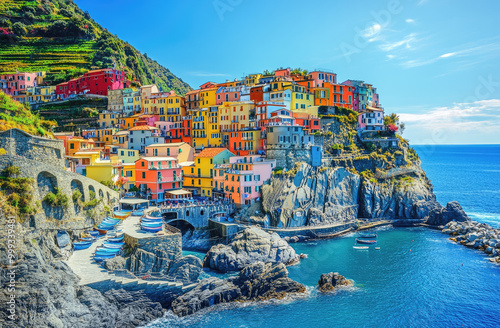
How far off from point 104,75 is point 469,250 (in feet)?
233

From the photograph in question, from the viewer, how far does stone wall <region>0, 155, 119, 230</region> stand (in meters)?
33.6

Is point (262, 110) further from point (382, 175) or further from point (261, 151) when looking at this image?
point (382, 175)

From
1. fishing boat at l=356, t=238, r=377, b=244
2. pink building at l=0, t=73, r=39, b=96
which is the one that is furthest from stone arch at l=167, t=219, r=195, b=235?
pink building at l=0, t=73, r=39, b=96

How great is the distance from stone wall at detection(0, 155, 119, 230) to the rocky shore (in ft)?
148

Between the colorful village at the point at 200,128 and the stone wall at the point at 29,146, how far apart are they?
962cm

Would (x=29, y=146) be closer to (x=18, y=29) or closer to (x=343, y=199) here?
(x=343, y=199)

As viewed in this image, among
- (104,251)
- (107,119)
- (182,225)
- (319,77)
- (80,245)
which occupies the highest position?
(319,77)

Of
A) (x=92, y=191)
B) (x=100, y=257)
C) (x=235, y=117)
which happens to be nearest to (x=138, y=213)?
(x=92, y=191)

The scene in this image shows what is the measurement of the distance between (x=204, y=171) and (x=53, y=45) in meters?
64.3

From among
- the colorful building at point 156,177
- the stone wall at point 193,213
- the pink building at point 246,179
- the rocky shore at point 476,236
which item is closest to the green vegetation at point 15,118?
the colorful building at point 156,177

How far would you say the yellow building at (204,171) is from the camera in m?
59.7

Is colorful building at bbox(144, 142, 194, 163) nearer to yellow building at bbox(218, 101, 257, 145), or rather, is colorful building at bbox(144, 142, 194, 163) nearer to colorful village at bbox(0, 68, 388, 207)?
colorful village at bbox(0, 68, 388, 207)

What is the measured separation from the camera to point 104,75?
8281cm

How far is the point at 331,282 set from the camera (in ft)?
127
